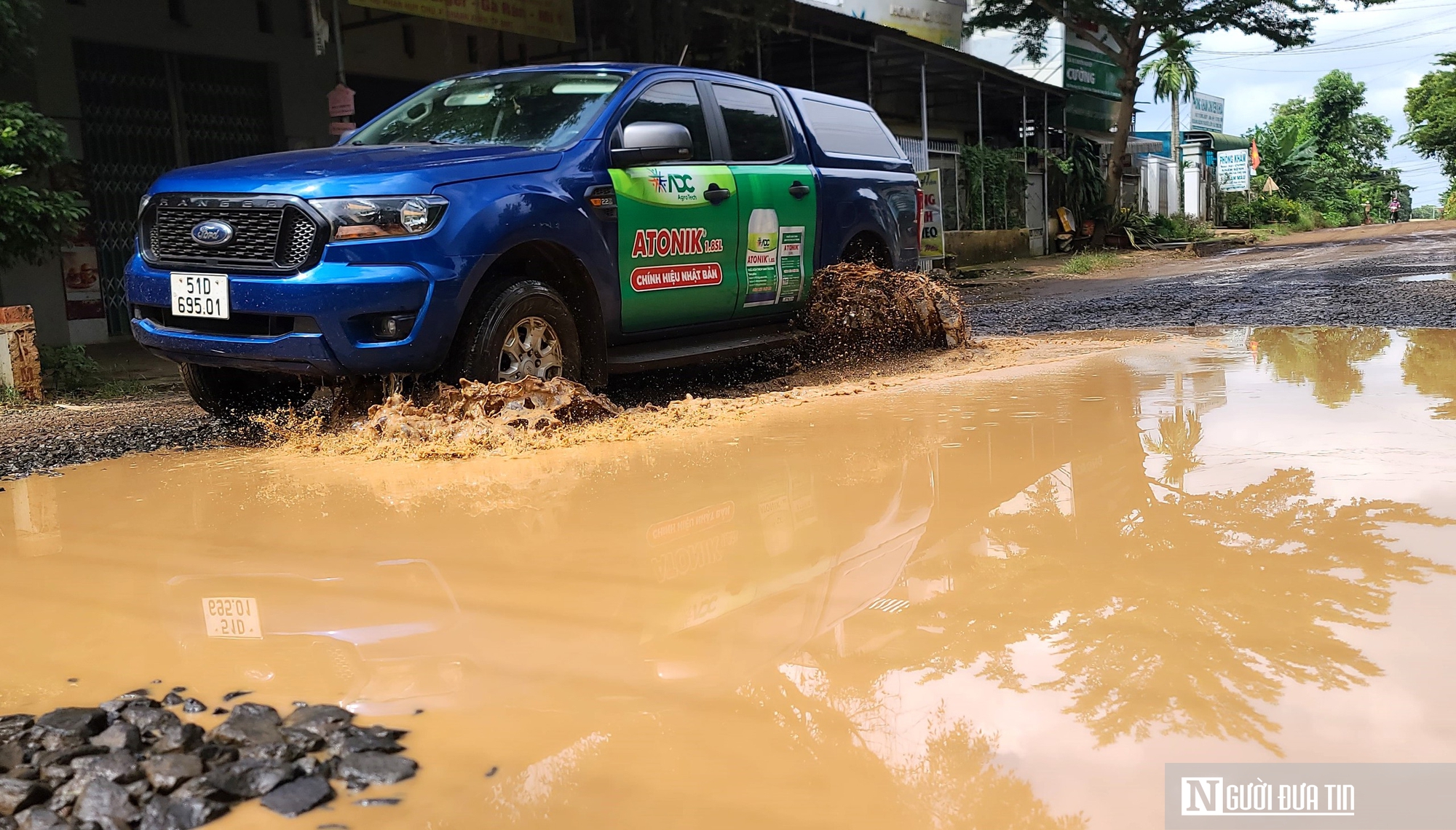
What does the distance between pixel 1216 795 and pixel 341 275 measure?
3.82m

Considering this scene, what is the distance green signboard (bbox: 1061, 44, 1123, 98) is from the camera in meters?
31.1

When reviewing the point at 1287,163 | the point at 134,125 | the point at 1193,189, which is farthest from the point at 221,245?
the point at 1287,163

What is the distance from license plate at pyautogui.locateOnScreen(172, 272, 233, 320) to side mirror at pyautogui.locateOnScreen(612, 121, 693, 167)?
6.14 feet

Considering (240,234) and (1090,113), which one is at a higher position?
(1090,113)

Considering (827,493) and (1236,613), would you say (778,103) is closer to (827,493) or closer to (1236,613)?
(827,493)

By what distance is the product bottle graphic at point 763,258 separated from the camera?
6.52 metres


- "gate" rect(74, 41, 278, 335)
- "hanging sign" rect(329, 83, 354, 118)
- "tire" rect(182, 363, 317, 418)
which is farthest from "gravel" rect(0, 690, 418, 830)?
"gate" rect(74, 41, 278, 335)

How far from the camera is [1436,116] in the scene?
45.8 metres

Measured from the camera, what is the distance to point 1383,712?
2.10 meters

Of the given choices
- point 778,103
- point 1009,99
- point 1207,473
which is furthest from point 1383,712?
point 1009,99

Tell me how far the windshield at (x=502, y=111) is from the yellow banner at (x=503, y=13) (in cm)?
473

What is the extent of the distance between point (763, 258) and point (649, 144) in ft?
4.13

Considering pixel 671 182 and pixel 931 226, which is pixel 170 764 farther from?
pixel 931 226

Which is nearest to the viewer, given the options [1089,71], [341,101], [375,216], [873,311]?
[375,216]
